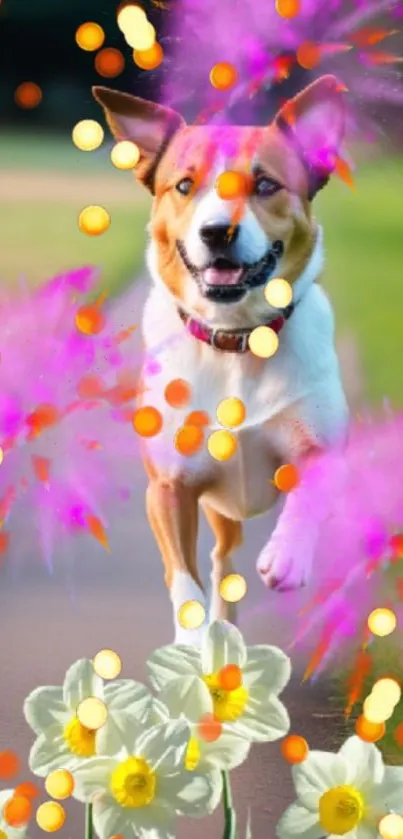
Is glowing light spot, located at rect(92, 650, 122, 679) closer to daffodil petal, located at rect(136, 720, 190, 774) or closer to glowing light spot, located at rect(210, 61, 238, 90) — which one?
daffodil petal, located at rect(136, 720, 190, 774)

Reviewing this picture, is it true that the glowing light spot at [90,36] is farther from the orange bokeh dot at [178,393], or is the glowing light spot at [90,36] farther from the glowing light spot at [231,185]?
the orange bokeh dot at [178,393]

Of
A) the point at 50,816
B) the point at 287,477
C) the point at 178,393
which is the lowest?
the point at 50,816

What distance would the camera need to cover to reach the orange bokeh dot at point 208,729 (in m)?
1.00

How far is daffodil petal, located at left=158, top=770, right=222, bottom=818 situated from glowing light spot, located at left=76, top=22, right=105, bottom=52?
875 millimetres

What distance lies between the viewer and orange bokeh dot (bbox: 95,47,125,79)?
1.10 meters

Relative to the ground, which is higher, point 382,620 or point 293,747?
point 382,620

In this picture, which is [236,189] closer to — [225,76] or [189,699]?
[225,76]

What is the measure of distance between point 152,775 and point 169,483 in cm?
35

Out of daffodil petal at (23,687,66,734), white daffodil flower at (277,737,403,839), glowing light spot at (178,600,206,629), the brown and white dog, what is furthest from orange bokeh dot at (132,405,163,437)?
white daffodil flower at (277,737,403,839)

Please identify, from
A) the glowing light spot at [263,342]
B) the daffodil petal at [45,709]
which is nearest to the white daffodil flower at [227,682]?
the daffodil petal at [45,709]

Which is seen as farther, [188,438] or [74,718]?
[188,438]

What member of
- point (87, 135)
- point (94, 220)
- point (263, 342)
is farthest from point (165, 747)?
point (87, 135)

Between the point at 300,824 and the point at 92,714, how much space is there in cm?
28

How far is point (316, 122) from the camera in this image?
1.09 meters
